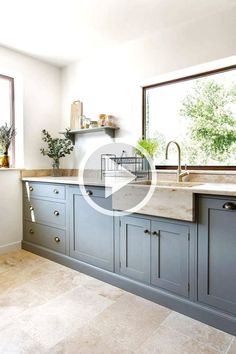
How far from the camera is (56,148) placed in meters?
3.19

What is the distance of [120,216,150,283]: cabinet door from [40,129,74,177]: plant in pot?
1503 mm

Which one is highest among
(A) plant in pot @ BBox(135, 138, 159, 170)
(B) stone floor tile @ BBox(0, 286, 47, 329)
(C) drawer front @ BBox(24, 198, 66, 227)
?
(A) plant in pot @ BBox(135, 138, 159, 170)

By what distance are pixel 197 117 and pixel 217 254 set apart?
1397 mm

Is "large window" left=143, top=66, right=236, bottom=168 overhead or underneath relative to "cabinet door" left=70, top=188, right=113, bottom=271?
overhead

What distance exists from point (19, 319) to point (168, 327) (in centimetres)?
98

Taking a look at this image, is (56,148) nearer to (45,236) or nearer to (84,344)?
(45,236)

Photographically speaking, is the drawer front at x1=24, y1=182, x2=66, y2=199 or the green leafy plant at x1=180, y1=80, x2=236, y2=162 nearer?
the green leafy plant at x1=180, y1=80, x2=236, y2=162

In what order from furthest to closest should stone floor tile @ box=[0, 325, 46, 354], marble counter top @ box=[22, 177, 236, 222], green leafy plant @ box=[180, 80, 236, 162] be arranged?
green leafy plant @ box=[180, 80, 236, 162] < marble counter top @ box=[22, 177, 236, 222] < stone floor tile @ box=[0, 325, 46, 354]

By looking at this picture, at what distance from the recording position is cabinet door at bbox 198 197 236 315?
154 centimetres

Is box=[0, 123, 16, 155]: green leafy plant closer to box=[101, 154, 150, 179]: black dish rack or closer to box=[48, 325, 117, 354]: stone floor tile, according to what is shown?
box=[101, 154, 150, 179]: black dish rack

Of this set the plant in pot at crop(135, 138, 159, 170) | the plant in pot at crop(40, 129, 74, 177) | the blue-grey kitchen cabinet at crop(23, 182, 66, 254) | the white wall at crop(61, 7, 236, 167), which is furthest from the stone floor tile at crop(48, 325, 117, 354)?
the plant in pot at crop(40, 129, 74, 177)

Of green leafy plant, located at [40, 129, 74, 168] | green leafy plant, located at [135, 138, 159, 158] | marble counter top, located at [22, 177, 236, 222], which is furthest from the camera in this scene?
green leafy plant, located at [40, 129, 74, 168]
